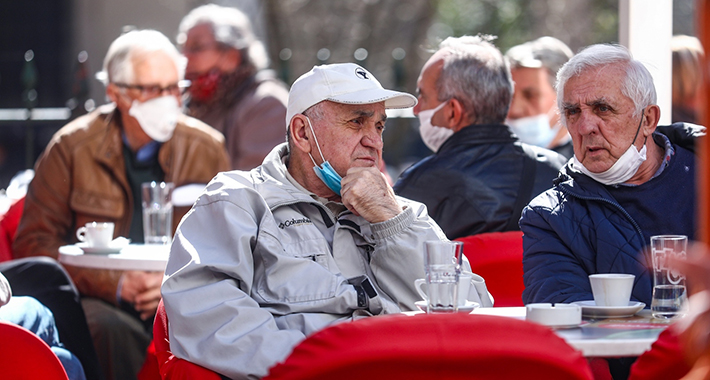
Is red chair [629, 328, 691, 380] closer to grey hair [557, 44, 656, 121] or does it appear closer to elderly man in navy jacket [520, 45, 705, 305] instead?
elderly man in navy jacket [520, 45, 705, 305]

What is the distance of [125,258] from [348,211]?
1.44m

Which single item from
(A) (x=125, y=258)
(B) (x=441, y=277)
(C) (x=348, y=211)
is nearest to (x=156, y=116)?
(A) (x=125, y=258)

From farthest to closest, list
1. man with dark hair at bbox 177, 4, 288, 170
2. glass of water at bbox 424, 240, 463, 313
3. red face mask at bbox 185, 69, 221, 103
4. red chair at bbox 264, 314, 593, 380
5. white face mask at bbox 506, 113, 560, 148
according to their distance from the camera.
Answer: red face mask at bbox 185, 69, 221, 103, man with dark hair at bbox 177, 4, 288, 170, white face mask at bbox 506, 113, 560, 148, glass of water at bbox 424, 240, 463, 313, red chair at bbox 264, 314, 593, 380

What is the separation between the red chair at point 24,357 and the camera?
250 cm

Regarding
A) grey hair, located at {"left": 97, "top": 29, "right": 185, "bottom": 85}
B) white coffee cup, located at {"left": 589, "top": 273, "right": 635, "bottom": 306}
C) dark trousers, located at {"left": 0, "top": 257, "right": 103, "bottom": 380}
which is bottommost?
dark trousers, located at {"left": 0, "top": 257, "right": 103, "bottom": 380}

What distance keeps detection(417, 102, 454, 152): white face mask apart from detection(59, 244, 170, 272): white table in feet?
4.95

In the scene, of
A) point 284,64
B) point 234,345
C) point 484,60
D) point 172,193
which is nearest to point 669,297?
point 234,345

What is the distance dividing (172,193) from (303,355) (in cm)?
355

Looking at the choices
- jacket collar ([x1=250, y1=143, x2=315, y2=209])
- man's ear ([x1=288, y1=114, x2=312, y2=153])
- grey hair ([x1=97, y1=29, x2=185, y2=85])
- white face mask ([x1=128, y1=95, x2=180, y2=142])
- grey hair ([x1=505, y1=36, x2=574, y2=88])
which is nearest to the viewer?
jacket collar ([x1=250, y1=143, x2=315, y2=209])

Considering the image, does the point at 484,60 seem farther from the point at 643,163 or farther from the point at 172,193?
the point at 172,193

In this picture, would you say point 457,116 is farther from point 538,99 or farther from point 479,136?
point 538,99

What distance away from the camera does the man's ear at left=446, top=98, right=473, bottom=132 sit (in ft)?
15.2

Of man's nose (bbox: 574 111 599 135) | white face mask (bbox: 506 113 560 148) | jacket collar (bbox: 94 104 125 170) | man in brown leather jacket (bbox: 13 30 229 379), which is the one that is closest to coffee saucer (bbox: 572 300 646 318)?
man's nose (bbox: 574 111 599 135)

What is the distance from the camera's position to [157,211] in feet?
16.1
